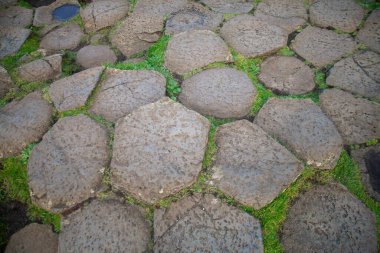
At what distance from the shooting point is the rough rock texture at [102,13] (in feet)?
9.64

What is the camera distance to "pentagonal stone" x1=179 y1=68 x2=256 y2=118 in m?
2.09

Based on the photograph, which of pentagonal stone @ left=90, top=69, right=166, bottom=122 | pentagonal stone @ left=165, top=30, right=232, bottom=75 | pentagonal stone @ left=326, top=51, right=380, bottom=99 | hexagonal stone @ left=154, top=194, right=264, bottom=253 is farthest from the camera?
pentagonal stone @ left=165, top=30, right=232, bottom=75

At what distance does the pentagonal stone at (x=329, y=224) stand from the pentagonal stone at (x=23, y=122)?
5.60 feet

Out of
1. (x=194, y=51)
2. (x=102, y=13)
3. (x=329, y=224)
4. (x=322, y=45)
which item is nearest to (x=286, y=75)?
(x=322, y=45)

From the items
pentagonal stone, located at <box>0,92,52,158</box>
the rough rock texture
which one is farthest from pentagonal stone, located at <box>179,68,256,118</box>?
the rough rock texture

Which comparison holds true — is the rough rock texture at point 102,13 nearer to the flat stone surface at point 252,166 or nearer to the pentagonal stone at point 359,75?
the flat stone surface at point 252,166

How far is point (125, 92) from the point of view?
215 cm

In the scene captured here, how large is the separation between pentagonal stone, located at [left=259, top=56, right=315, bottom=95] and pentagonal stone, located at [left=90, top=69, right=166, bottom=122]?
820 mm

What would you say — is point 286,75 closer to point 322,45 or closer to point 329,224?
point 322,45

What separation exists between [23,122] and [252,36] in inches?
75.9

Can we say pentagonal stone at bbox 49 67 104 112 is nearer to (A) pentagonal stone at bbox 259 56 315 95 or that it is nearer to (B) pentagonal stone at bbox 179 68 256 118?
(B) pentagonal stone at bbox 179 68 256 118

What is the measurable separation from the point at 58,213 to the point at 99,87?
37.2 inches

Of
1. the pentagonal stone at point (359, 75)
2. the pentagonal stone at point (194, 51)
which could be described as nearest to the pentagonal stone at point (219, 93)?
the pentagonal stone at point (194, 51)

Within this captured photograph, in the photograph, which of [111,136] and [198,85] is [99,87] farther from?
[198,85]
